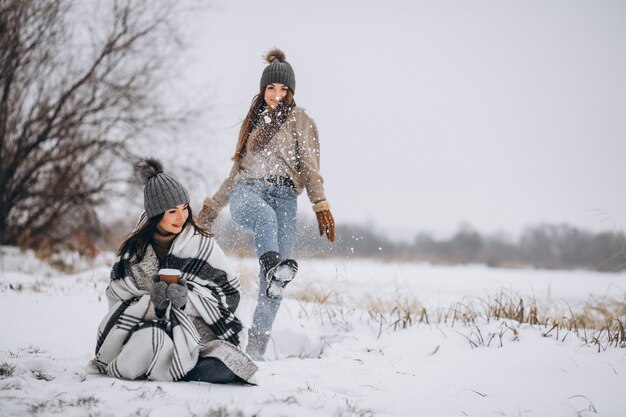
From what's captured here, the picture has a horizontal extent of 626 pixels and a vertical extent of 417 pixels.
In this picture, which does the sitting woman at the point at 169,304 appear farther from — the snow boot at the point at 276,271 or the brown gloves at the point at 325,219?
the brown gloves at the point at 325,219

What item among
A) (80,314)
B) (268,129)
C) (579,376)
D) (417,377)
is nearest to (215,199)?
(268,129)

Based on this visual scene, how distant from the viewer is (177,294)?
7.39 feet

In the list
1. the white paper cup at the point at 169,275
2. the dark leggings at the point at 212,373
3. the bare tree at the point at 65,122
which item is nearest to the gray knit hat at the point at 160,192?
the white paper cup at the point at 169,275

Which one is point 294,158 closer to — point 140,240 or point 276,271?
point 276,271

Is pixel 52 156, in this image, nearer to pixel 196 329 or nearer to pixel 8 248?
pixel 8 248

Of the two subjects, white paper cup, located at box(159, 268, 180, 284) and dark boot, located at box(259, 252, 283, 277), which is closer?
white paper cup, located at box(159, 268, 180, 284)

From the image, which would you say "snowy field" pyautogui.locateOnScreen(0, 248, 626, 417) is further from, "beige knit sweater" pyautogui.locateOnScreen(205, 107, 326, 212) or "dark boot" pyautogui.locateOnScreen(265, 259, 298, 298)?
"beige knit sweater" pyautogui.locateOnScreen(205, 107, 326, 212)

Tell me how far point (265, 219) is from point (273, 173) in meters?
0.41

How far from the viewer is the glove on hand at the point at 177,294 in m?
2.25

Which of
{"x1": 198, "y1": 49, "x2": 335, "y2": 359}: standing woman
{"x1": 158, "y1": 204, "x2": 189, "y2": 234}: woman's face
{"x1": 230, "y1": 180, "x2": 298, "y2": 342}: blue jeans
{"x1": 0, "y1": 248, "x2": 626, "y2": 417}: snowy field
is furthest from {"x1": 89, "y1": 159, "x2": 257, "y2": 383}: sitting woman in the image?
{"x1": 198, "y1": 49, "x2": 335, "y2": 359}: standing woman

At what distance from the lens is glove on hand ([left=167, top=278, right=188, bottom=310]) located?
7.38 ft

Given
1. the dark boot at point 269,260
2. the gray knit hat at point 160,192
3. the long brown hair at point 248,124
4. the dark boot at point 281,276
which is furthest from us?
the long brown hair at point 248,124

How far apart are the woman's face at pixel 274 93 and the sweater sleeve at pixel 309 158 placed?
0.21m

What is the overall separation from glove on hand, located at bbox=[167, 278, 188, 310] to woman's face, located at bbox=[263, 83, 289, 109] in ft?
5.54
